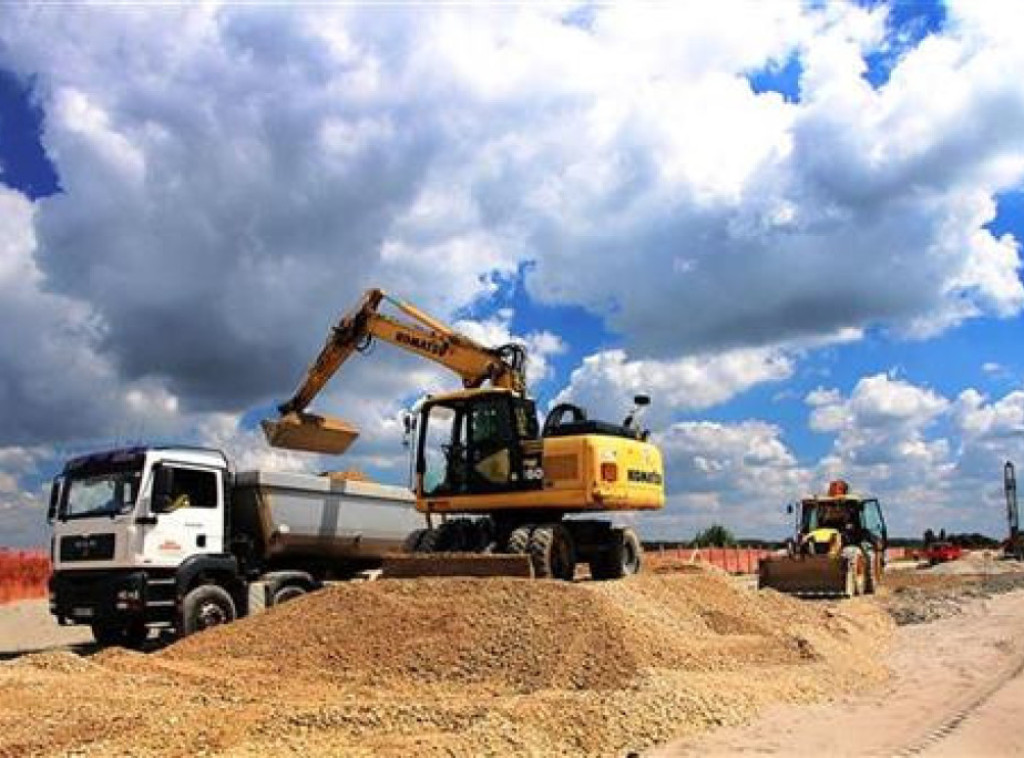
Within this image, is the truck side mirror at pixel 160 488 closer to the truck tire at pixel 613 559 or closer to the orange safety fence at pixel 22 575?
the truck tire at pixel 613 559

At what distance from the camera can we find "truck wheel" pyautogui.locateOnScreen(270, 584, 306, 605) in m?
17.7

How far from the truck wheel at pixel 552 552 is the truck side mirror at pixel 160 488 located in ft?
18.0

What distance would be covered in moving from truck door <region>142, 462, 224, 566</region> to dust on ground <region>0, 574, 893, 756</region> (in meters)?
2.06

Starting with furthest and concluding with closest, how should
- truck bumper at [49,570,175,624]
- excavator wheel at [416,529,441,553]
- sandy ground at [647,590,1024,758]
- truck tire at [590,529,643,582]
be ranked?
truck tire at [590,529,643,582] < excavator wheel at [416,529,441,553] < truck bumper at [49,570,175,624] < sandy ground at [647,590,1024,758]

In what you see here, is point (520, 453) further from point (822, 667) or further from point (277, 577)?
point (822, 667)

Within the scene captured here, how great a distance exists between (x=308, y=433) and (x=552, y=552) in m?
5.84

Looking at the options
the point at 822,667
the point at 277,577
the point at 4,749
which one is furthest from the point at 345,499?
A: the point at 4,749

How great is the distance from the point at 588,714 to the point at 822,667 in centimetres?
497

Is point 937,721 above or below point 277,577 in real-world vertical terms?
below

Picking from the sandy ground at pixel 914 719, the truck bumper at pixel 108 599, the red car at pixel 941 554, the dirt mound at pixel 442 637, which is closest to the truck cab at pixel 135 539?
the truck bumper at pixel 108 599

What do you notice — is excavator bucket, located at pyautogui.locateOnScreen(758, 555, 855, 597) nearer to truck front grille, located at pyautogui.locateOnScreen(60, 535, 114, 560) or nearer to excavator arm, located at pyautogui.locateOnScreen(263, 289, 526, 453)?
excavator arm, located at pyautogui.locateOnScreen(263, 289, 526, 453)

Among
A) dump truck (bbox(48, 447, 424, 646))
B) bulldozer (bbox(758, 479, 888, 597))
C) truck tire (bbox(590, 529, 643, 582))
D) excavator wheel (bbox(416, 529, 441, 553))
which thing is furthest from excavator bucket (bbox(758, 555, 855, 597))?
dump truck (bbox(48, 447, 424, 646))

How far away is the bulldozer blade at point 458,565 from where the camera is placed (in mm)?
15734

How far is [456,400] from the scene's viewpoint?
709 inches
